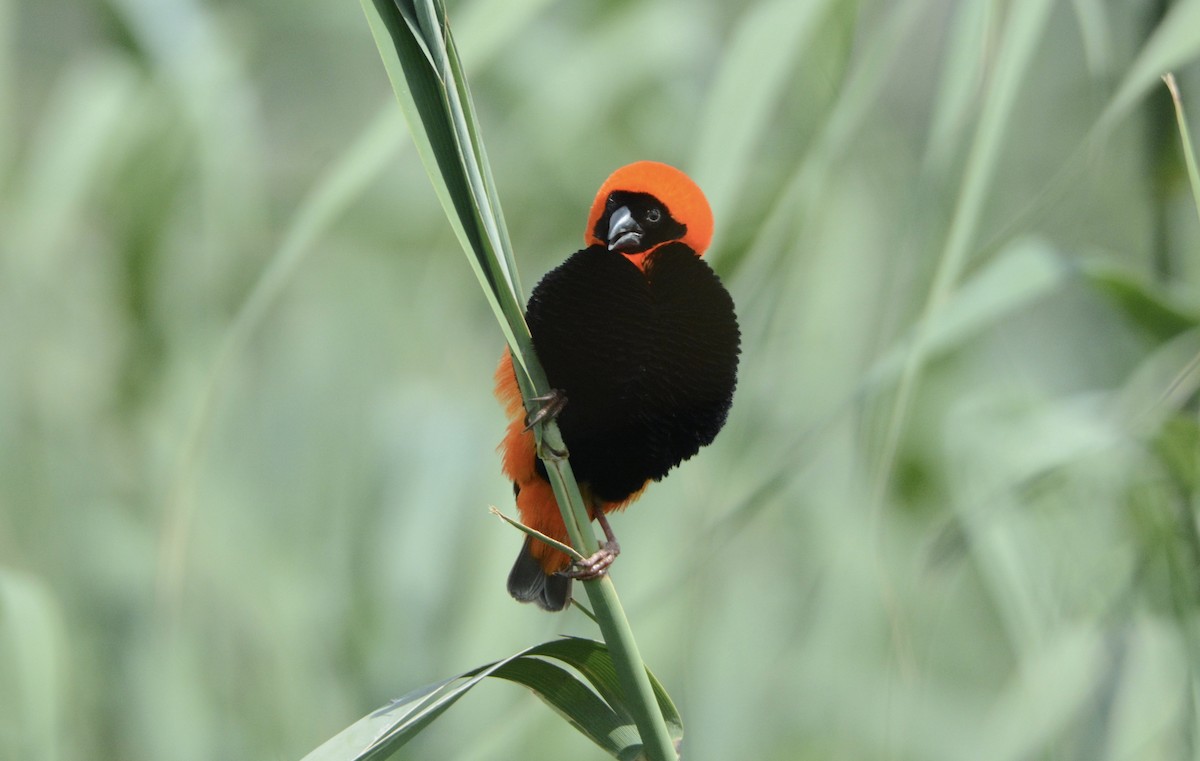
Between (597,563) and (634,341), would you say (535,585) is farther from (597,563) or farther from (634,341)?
(597,563)

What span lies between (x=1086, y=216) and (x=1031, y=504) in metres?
0.68

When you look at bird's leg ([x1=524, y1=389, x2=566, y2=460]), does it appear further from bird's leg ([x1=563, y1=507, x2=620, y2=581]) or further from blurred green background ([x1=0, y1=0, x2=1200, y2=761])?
blurred green background ([x1=0, y1=0, x2=1200, y2=761])

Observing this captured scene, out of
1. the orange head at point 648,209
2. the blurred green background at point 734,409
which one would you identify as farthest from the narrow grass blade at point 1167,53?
the orange head at point 648,209

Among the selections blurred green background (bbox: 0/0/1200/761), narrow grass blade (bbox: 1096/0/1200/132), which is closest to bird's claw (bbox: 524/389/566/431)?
blurred green background (bbox: 0/0/1200/761)

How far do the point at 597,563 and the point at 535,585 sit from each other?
0.65m

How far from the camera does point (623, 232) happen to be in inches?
42.9

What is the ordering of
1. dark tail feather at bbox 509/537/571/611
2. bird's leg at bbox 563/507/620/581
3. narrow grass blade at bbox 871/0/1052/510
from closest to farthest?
bird's leg at bbox 563/507/620/581 → narrow grass blade at bbox 871/0/1052/510 → dark tail feather at bbox 509/537/571/611

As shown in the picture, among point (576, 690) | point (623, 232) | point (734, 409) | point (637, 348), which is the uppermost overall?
point (623, 232)

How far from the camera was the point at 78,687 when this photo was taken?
195 centimetres

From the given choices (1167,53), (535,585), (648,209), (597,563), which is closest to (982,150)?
(1167,53)

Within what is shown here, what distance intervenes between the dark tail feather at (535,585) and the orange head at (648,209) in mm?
389

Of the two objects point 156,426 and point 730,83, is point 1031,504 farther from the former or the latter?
point 156,426

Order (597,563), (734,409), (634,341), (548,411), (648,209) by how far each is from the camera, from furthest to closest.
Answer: (734,409)
(648,209)
(634,341)
(548,411)
(597,563)

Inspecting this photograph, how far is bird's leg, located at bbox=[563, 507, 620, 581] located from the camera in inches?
23.2
